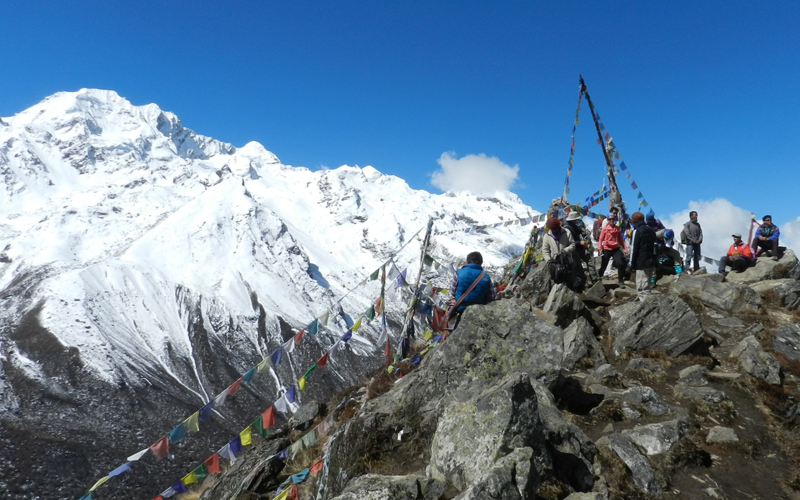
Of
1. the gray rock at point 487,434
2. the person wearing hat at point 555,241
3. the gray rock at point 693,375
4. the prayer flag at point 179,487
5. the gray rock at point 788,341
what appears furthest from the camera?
the person wearing hat at point 555,241

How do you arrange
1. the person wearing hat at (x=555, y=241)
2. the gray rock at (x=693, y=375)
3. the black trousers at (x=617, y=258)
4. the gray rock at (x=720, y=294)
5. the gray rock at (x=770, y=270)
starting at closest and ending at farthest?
the gray rock at (x=693, y=375) < the gray rock at (x=720, y=294) < the person wearing hat at (x=555, y=241) < the black trousers at (x=617, y=258) < the gray rock at (x=770, y=270)

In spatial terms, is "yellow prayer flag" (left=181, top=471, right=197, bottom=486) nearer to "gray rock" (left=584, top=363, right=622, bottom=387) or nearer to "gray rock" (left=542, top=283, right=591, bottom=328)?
"gray rock" (left=584, top=363, right=622, bottom=387)

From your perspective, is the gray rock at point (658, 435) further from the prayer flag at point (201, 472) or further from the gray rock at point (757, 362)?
the prayer flag at point (201, 472)

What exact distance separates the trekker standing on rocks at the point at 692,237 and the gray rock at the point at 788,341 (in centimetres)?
821

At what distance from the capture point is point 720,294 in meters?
15.1

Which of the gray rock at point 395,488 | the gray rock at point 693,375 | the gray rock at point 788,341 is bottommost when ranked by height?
the gray rock at point 788,341

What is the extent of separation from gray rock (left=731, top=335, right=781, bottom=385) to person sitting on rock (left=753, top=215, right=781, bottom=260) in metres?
10.1

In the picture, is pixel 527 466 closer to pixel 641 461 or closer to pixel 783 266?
pixel 641 461

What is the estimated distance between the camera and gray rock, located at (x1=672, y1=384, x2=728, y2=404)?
364 inches

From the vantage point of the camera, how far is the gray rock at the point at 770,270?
17.2 metres

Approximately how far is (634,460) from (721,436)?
2.16 meters

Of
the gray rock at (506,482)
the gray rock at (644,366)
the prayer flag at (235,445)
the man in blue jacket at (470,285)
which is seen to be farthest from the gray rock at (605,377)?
the prayer flag at (235,445)

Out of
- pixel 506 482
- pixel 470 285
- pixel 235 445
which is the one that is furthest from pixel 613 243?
pixel 235 445

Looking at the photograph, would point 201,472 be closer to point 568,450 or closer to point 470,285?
point 470,285
